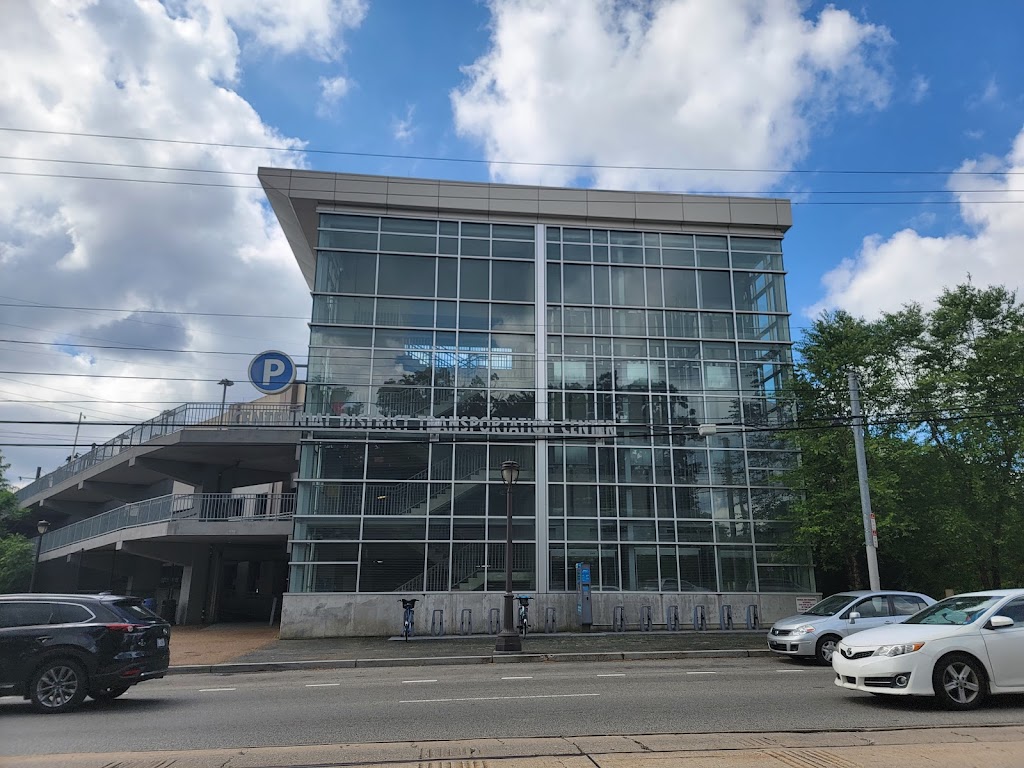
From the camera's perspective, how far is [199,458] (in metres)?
29.5

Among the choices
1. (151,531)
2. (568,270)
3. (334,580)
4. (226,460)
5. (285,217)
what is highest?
(285,217)

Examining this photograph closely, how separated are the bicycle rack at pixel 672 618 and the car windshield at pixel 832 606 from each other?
709 cm

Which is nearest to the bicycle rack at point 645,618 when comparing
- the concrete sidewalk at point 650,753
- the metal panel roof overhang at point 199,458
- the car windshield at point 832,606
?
the car windshield at point 832,606

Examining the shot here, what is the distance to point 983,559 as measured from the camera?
21.5 m

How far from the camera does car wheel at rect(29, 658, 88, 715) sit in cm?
924

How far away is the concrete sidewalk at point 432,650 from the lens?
52.7ft

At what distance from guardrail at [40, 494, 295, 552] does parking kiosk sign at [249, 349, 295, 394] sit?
455 cm

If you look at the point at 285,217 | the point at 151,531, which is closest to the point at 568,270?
the point at 285,217

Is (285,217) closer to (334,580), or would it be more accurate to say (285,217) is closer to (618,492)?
(334,580)

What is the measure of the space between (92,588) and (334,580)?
28.2 m

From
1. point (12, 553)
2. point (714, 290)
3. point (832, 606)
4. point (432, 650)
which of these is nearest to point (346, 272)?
point (432, 650)

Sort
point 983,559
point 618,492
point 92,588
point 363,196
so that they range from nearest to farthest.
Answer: point 983,559
point 618,492
point 363,196
point 92,588

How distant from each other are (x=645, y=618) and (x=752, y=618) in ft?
10.8

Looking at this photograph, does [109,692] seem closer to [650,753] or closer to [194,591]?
[650,753]
